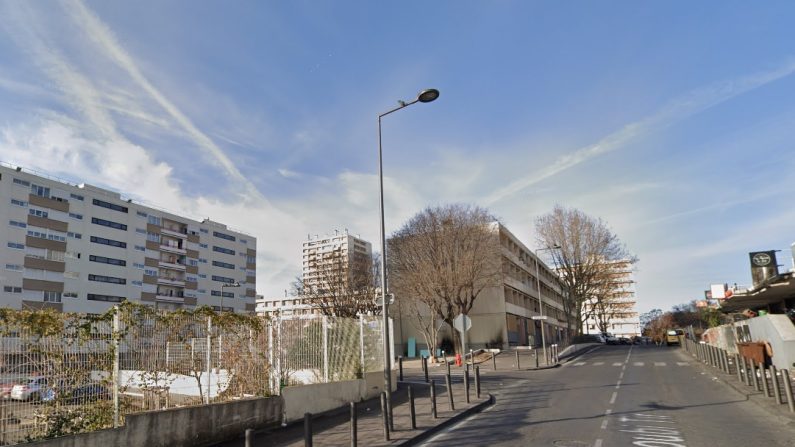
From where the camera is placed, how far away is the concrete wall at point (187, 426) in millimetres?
7457

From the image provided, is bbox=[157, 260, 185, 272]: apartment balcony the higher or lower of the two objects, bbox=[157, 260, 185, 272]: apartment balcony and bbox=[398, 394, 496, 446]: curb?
the higher

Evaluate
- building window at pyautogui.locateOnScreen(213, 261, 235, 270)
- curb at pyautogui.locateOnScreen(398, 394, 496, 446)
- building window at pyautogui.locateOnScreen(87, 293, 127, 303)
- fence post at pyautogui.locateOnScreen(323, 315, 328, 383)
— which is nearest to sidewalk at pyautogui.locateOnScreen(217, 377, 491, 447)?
curb at pyautogui.locateOnScreen(398, 394, 496, 446)

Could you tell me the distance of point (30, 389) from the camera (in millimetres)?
6996

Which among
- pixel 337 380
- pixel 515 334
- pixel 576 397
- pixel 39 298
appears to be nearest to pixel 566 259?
pixel 515 334

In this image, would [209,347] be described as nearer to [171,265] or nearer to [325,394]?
[325,394]

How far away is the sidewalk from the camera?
933cm

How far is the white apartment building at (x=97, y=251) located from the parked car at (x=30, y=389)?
37.5 meters

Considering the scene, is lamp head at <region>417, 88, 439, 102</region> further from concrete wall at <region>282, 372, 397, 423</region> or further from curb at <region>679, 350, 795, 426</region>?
curb at <region>679, 350, 795, 426</region>

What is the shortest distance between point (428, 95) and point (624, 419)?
8527 millimetres

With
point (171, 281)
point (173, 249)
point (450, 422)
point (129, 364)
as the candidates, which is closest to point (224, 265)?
point (173, 249)

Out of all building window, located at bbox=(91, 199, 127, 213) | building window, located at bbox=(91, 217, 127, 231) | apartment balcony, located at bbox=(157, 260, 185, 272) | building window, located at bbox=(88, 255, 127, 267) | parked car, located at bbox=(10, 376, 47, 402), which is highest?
building window, located at bbox=(91, 199, 127, 213)

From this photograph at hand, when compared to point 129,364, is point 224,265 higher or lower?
higher

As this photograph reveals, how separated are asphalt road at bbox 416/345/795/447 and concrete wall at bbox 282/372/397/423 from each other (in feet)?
12.6

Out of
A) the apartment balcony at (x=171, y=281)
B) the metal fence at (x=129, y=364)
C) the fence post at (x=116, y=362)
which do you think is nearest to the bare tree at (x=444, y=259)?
the metal fence at (x=129, y=364)
